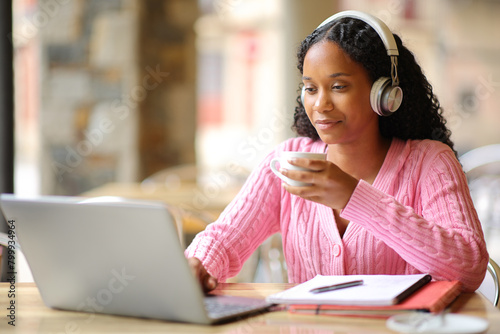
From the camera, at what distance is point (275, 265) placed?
326cm

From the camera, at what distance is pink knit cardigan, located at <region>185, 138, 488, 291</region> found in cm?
125

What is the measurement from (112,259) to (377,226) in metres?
0.50

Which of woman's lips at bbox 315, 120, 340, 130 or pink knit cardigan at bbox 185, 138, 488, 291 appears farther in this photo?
woman's lips at bbox 315, 120, 340, 130

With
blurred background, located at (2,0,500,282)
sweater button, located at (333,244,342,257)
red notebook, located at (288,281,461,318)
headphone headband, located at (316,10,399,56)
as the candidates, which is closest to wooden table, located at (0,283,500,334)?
red notebook, located at (288,281,461,318)

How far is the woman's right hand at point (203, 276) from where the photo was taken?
4.03 feet

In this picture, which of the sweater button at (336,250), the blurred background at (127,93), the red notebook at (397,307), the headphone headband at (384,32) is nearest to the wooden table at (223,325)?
the red notebook at (397,307)

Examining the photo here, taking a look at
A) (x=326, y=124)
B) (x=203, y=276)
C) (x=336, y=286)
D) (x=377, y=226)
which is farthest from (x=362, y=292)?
(x=326, y=124)

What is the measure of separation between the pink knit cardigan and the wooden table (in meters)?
0.13

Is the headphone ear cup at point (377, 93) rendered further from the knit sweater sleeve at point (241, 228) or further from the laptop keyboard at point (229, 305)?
the laptop keyboard at point (229, 305)

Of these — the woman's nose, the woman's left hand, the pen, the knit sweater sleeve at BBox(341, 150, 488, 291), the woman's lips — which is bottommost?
the pen

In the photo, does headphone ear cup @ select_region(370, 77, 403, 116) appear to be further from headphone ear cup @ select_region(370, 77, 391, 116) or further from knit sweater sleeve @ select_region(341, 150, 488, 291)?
knit sweater sleeve @ select_region(341, 150, 488, 291)

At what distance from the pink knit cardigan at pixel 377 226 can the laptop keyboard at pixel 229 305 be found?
0.20 m

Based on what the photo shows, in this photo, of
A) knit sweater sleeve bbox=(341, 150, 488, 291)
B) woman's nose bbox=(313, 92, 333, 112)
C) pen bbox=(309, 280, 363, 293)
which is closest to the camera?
pen bbox=(309, 280, 363, 293)

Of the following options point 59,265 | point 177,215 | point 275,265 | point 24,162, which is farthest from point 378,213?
point 24,162
